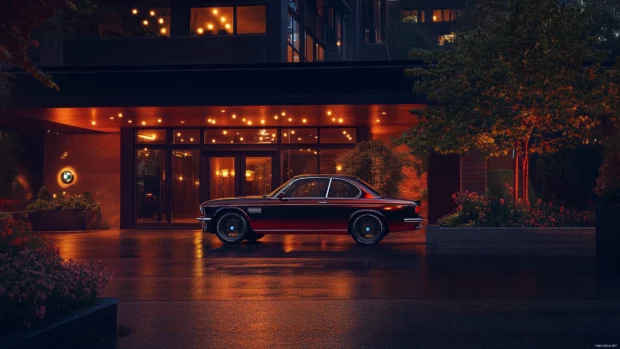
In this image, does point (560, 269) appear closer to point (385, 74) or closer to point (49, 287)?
point (49, 287)

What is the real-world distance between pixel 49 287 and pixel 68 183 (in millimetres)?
A: 24947

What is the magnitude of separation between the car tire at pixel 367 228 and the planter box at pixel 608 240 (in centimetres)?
739

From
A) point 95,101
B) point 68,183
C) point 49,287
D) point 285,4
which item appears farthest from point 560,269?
point 68,183

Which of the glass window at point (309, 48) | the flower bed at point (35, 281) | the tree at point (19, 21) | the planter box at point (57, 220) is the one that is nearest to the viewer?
the flower bed at point (35, 281)

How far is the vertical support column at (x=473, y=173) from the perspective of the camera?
84.6 feet

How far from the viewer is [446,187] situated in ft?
86.8

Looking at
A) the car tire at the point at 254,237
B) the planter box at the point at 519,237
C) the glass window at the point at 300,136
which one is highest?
the glass window at the point at 300,136

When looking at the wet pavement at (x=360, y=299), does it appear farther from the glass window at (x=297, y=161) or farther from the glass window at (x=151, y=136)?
the glass window at (x=151, y=136)

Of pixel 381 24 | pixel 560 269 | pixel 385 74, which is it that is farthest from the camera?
pixel 381 24

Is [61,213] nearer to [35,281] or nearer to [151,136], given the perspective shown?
[151,136]

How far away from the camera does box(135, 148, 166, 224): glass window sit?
96.3 ft

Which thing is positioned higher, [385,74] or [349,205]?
[385,74]

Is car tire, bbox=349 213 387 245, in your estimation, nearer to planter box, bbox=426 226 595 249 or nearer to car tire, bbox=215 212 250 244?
planter box, bbox=426 226 595 249

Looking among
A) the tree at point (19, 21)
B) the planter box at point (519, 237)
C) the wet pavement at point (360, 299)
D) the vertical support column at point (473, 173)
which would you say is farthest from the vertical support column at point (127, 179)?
the tree at point (19, 21)
